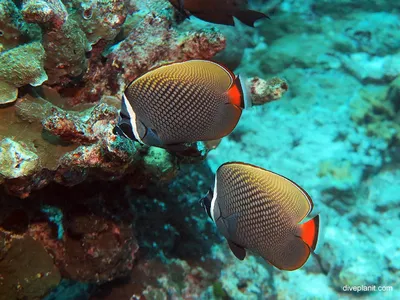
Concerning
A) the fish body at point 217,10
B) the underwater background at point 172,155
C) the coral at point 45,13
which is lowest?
the underwater background at point 172,155

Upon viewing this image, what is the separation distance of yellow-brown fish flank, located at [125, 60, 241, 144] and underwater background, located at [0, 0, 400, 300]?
0.46 m

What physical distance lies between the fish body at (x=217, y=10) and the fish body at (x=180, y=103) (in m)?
1.19

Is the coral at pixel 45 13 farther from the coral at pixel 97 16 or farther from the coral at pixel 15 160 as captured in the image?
the coral at pixel 15 160

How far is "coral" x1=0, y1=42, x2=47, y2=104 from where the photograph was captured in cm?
220

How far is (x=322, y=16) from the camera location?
256 inches

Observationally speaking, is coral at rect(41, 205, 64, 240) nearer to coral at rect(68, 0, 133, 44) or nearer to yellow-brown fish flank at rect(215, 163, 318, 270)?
coral at rect(68, 0, 133, 44)

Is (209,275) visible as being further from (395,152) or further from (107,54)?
(395,152)

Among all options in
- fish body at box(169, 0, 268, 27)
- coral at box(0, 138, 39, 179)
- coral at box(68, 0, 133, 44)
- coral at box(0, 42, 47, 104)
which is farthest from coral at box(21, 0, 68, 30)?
fish body at box(169, 0, 268, 27)

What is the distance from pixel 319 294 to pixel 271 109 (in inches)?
106

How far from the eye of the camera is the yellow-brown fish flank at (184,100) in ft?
5.54

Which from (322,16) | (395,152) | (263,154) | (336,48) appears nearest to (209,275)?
(263,154)

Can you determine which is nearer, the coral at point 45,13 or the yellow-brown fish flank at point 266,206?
the yellow-brown fish flank at point 266,206

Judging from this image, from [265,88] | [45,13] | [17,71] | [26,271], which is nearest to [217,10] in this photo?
[265,88]

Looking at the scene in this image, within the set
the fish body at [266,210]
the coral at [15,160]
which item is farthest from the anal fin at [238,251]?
the coral at [15,160]
